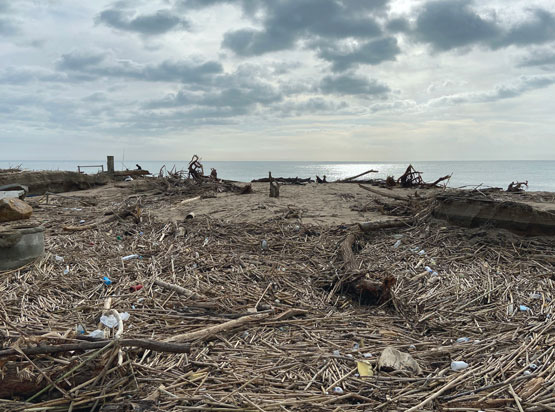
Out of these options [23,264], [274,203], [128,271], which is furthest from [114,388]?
[274,203]

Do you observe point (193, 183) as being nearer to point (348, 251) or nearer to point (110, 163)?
point (110, 163)

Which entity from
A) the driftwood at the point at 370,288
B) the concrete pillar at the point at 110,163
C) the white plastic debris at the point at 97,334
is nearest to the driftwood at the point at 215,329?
the white plastic debris at the point at 97,334

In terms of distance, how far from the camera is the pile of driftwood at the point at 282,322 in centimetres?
267

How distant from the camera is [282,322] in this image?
149 inches

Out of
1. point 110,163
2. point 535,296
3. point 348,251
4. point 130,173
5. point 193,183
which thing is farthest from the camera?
point 130,173

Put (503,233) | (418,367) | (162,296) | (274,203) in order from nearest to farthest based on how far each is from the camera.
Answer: (418,367) → (162,296) → (503,233) → (274,203)

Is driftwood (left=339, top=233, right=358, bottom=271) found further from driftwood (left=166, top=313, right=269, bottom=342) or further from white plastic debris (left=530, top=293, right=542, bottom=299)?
white plastic debris (left=530, top=293, right=542, bottom=299)

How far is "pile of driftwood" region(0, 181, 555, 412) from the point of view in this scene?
267 centimetres

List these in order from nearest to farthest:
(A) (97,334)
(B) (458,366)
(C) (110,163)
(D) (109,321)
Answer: (B) (458,366), (A) (97,334), (D) (109,321), (C) (110,163)

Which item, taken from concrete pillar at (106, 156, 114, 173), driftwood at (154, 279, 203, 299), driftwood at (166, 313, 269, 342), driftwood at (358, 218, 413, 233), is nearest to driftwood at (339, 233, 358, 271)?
driftwood at (358, 218, 413, 233)

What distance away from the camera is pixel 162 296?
170 inches

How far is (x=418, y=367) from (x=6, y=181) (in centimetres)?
1412

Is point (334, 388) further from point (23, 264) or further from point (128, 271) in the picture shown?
point (23, 264)

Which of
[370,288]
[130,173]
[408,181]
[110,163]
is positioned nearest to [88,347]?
[370,288]
